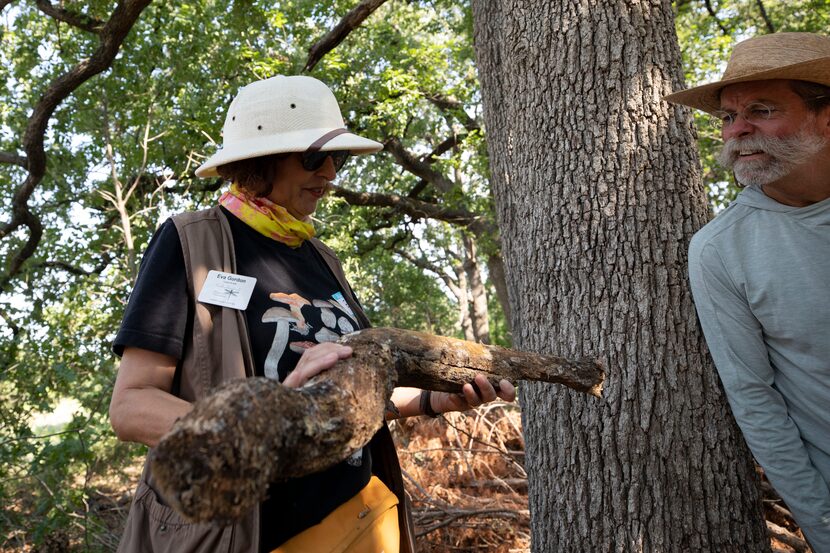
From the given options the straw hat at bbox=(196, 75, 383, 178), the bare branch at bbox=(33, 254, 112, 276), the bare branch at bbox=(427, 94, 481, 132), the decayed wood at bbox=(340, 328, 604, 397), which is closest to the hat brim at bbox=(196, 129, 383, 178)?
the straw hat at bbox=(196, 75, 383, 178)

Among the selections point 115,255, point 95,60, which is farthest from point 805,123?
point 115,255

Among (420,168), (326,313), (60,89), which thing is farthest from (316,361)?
(420,168)

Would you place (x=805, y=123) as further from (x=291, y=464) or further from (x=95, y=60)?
(x=95, y=60)

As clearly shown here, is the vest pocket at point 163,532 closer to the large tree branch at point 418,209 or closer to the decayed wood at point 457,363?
the decayed wood at point 457,363

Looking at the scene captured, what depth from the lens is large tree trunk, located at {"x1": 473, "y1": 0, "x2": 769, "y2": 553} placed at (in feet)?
7.84

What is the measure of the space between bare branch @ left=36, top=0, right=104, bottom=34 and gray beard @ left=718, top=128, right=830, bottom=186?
21.6 ft

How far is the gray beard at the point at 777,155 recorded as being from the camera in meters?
2.24

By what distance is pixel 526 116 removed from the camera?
2.78m

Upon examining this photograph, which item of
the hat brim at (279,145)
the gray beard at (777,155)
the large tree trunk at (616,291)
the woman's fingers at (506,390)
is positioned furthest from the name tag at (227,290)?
the gray beard at (777,155)

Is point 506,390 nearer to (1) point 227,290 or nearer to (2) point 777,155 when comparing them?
(1) point 227,290

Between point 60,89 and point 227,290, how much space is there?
18.2ft

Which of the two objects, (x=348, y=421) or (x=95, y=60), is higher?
(x=95, y=60)

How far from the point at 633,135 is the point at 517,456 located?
140 inches

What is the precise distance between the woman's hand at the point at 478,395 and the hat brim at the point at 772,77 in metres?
1.40
